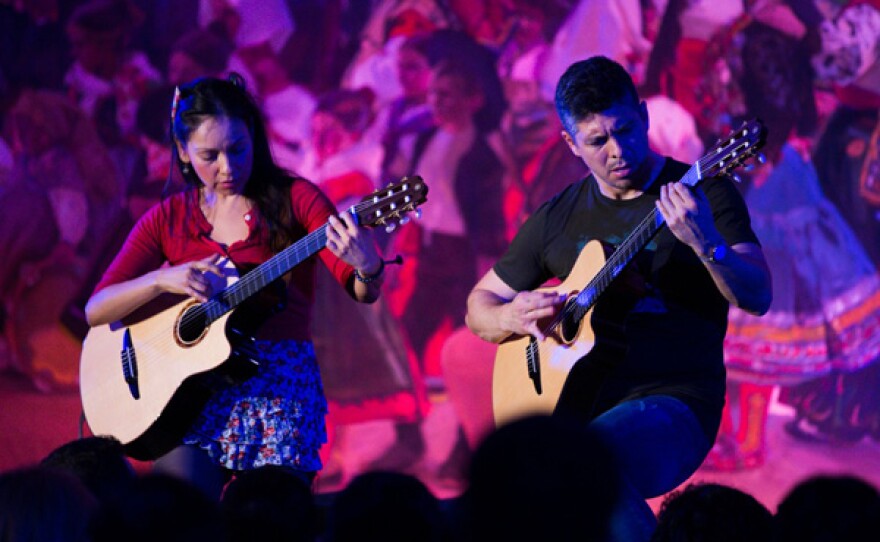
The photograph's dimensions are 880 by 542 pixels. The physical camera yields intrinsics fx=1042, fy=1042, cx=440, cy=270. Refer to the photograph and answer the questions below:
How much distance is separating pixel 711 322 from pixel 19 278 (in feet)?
15.3

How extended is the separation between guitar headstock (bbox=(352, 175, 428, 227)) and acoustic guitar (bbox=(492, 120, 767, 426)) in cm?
56

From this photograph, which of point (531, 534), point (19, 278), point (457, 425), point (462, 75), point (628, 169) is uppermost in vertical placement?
point (531, 534)

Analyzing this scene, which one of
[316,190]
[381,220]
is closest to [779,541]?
[381,220]

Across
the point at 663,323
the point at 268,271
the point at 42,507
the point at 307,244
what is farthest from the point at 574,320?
the point at 42,507

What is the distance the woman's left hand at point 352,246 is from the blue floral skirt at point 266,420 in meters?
0.36

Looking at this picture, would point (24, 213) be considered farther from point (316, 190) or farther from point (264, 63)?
point (316, 190)

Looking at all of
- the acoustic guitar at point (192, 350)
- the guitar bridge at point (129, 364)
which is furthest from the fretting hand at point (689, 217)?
the guitar bridge at point (129, 364)

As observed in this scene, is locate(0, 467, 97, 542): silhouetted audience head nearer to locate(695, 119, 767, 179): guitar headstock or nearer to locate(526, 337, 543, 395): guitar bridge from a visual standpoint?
locate(526, 337, 543, 395): guitar bridge

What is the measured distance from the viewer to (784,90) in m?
5.77

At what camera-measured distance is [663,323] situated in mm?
3158

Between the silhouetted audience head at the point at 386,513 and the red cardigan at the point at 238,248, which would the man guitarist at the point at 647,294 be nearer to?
the red cardigan at the point at 238,248

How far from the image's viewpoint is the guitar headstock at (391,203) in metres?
3.29

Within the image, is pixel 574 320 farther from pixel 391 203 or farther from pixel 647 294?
pixel 391 203

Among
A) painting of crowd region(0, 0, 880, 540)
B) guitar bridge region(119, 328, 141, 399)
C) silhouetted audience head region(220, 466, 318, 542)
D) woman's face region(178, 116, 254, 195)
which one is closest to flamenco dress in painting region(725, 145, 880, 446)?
painting of crowd region(0, 0, 880, 540)
